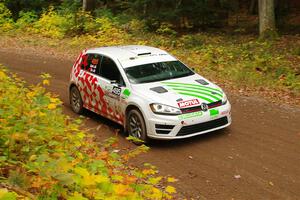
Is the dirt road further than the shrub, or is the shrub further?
the shrub

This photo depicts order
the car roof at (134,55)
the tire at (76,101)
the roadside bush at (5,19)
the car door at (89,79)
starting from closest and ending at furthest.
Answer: the car roof at (134,55), the car door at (89,79), the tire at (76,101), the roadside bush at (5,19)

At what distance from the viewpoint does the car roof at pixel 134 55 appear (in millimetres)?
9898

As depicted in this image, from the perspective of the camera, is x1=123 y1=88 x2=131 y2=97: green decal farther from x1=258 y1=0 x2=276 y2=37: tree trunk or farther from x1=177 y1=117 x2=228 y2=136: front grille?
x1=258 y1=0 x2=276 y2=37: tree trunk

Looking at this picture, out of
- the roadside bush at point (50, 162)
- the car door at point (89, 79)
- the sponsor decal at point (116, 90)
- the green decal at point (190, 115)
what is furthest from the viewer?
the car door at point (89, 79)

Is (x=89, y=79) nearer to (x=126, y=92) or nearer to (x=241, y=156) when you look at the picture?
(x=126, y=92)

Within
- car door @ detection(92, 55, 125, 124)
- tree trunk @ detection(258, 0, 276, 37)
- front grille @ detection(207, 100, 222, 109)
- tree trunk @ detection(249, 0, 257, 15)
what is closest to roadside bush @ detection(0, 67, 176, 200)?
front grille @ detection(207, 100, 222, 109)

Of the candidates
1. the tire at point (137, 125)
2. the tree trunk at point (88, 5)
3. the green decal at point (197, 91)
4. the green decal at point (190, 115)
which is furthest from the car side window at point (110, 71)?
the tree trunk at point (88, 5)

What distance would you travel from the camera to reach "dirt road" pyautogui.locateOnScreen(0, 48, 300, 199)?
22.7 feet

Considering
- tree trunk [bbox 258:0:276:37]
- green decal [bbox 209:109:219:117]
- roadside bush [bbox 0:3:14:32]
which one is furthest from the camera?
roadside bush [bbox 0:3:14:32]

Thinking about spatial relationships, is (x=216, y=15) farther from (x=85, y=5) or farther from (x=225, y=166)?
(x=225, y=166)

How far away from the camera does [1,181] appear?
4055 mm

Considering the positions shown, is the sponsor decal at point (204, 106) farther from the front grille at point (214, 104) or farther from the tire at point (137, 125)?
the tire at point (137, 125)

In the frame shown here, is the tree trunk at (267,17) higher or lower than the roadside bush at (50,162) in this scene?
lower

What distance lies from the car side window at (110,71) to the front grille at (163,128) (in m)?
1.49
